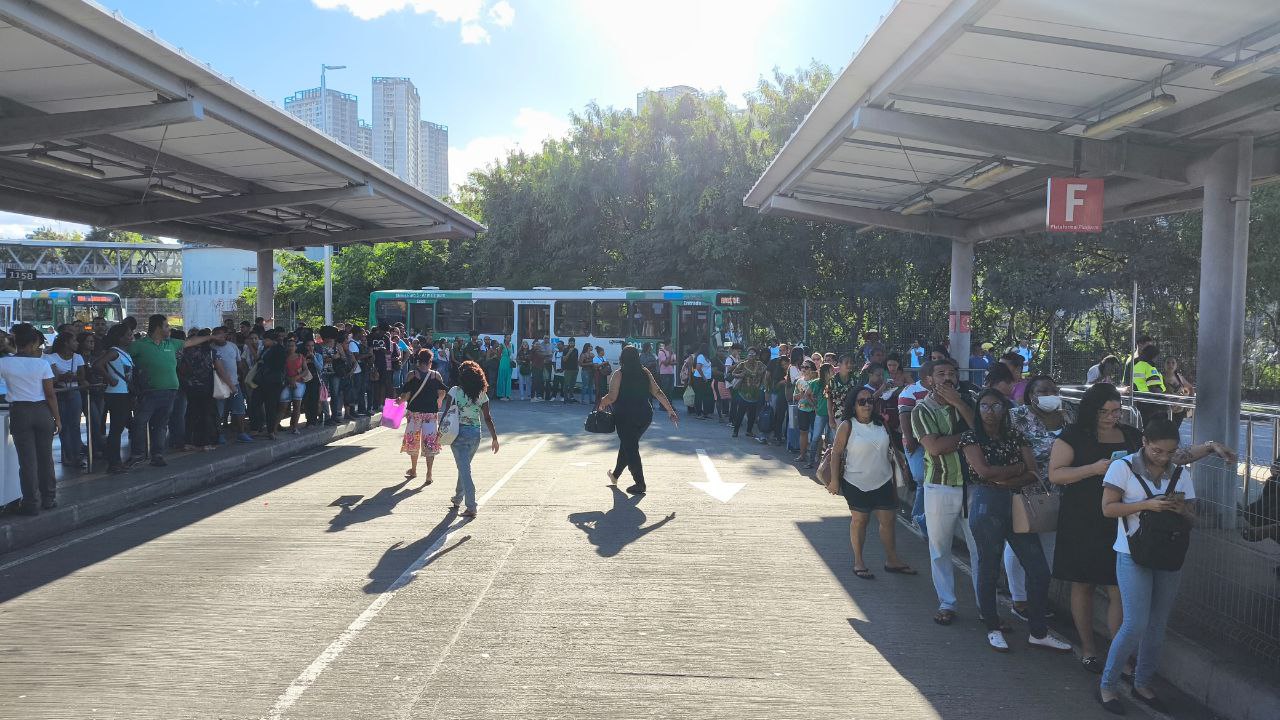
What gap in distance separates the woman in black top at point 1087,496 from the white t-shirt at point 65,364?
1067cm

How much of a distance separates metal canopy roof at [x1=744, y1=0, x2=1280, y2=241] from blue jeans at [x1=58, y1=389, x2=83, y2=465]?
9542 mm

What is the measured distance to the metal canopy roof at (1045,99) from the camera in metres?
7.63

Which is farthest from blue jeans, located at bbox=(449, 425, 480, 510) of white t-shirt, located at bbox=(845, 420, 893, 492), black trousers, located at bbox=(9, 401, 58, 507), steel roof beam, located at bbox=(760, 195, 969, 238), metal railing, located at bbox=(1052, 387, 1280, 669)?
steel roof beam, located at bbox=(760, 195, 969, 238)

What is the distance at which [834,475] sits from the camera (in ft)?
24.7

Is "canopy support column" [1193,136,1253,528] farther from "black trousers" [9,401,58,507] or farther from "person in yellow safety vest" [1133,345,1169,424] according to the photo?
"black trousers" [9,401,58,507]

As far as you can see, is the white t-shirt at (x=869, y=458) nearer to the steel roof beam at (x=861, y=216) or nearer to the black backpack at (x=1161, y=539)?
the black backpack at (x=1161, y=539)

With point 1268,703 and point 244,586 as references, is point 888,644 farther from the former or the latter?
point 244,586

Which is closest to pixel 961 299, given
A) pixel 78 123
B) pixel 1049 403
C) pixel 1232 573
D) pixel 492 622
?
pixel 1049 403

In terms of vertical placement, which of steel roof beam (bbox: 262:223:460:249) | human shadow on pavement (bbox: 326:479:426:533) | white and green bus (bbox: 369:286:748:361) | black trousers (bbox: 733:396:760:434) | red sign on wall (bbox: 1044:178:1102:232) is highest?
steel roof beam (bbox: 262:223:460:249)

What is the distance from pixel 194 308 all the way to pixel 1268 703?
210 ft

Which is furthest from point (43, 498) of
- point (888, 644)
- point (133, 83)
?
point (888, 644)

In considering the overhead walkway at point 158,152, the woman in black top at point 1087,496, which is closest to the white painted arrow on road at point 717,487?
the woman in black top at point 1087,496

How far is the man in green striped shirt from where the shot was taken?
6.43 metres

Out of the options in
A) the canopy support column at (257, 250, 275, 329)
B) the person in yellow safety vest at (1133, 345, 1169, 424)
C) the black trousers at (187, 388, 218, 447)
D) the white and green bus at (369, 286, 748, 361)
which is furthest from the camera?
the white and green bus at (369, 286, 748, 361)
